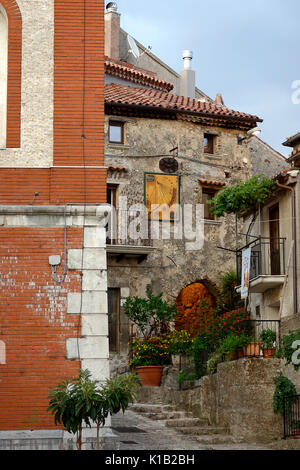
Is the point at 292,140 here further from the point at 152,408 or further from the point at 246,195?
the point at 152,408

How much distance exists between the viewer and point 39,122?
1398 centimetres

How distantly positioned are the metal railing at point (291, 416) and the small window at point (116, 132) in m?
14.4

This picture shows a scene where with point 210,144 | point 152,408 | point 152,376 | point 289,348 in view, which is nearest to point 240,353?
point 289,348

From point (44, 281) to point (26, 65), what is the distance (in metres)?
3.69

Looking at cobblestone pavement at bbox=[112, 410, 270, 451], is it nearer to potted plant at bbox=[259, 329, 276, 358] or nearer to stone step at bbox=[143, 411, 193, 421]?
stone step at bbox=[143, 411, 193, 421]

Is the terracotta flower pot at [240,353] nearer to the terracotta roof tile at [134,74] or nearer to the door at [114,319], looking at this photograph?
the door at [114,319]

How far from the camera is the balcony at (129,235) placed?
88.2 feet

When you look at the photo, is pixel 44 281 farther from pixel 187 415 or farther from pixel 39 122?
pixel 187 415

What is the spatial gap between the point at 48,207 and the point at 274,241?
10176 millimetres

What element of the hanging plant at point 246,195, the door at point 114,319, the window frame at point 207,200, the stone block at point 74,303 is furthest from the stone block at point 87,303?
the window frame at point 207,200

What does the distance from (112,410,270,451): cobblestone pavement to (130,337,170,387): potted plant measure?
3489mm

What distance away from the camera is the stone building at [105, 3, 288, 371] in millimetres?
27375

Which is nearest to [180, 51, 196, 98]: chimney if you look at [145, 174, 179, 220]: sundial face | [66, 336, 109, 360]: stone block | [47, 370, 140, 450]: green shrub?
[145, 174, 179, 220]: sundial face

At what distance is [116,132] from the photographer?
2872 cm
